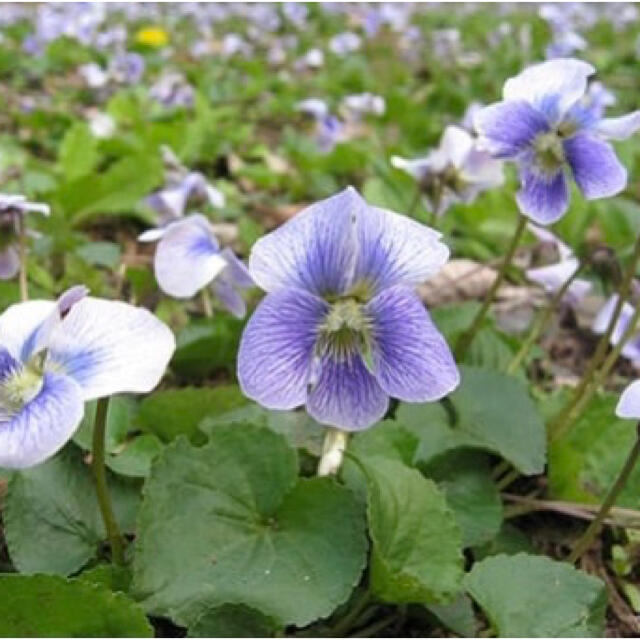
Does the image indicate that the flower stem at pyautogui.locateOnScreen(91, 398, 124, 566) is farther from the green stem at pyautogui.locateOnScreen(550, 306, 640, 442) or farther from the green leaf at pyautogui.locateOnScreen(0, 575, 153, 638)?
the green stem at pyautogui.locateOnScreen(550, 306, 640, 442)

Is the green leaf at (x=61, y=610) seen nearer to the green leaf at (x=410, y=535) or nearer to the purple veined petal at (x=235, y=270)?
the green leaf at (x=410, y=535)

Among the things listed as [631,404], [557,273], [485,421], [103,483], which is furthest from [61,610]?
[557,273]

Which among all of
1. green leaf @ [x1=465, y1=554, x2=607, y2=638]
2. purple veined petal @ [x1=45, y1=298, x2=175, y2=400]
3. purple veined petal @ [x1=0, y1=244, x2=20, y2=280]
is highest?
purple veined petal @ [x1=45, y1=298, x2=175, y2=400]

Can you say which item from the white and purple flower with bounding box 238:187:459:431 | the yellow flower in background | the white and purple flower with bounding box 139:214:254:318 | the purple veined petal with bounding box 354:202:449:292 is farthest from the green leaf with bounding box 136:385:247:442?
the yellow flower in background

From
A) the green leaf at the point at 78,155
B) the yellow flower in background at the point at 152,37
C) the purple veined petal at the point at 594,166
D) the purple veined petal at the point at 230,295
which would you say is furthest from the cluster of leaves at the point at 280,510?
the yellow flower in background at the point at 152,37

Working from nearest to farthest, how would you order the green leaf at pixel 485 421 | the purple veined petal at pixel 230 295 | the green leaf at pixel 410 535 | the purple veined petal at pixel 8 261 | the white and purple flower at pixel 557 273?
the green leaf at pixel 410 535 < the green leaf at pixel 485 421 < the purple veined petal at pixel 230 295 < the purple veined petal at pixel 8 261 < the white and purple flower at pixel 557 273
